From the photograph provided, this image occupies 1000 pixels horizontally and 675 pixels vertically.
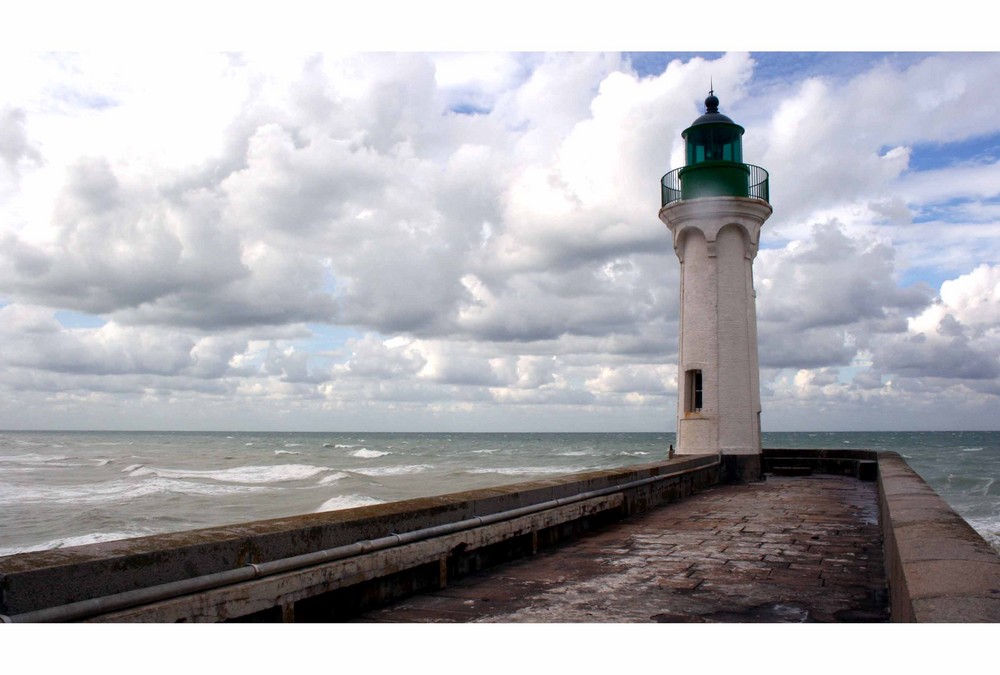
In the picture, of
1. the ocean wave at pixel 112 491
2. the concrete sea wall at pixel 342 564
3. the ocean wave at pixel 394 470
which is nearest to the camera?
the concrete sea wall at pixel 342 564

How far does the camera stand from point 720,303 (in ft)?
52.0

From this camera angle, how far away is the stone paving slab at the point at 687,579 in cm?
477

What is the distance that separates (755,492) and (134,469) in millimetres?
38188

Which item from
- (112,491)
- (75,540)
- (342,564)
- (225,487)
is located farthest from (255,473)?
(342,564)

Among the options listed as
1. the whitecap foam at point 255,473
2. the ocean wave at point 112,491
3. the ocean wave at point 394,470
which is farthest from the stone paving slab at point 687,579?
the ocean wave at point 394,470

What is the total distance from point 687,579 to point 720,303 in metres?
10.8

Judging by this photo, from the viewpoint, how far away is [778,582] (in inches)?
225

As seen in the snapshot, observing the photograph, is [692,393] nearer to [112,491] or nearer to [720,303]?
[720,303]

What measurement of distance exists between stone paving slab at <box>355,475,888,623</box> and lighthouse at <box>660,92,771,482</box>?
640 cm

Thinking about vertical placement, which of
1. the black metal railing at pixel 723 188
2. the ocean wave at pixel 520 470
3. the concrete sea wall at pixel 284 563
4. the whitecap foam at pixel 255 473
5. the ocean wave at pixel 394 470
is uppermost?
the black metal railing at pixel 723 188

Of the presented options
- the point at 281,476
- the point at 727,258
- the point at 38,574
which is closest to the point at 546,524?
the point at 38,574

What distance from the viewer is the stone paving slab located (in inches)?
188

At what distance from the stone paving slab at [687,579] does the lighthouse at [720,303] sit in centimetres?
640

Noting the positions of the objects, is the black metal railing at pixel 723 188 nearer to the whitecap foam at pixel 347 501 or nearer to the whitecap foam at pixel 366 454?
the whitecap foam at pixel 347 501
